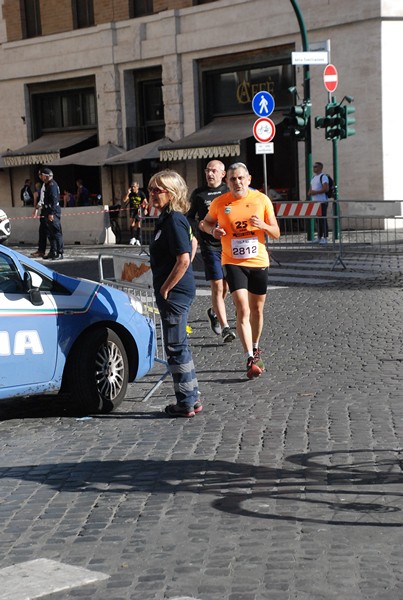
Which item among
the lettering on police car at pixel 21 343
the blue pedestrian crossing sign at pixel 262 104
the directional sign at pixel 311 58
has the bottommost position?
the lettering on police car at pixel 21 343

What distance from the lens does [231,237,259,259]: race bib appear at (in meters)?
A: 9.76

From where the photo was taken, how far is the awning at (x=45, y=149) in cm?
3681

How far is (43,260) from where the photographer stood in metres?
23.3

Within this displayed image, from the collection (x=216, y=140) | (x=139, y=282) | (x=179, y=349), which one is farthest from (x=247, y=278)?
(x=216, y=140)

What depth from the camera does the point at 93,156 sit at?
35031mm

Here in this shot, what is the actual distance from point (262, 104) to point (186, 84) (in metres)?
9.46

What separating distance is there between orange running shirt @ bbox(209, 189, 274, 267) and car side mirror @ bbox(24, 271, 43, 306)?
2367 mm

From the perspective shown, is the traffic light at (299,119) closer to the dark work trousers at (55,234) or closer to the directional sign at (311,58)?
the directional sign at (311,58)

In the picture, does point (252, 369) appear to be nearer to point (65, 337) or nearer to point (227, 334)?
point (65, 337)

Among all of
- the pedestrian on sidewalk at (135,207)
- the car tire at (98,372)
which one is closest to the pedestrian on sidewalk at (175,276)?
the car tire at (98,372)

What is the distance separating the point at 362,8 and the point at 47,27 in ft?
45.9

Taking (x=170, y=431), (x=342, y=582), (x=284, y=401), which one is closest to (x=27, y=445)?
(x=170, y=431)

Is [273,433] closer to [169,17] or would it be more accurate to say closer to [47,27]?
[169,17]

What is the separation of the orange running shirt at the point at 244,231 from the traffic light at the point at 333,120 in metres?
15.6
